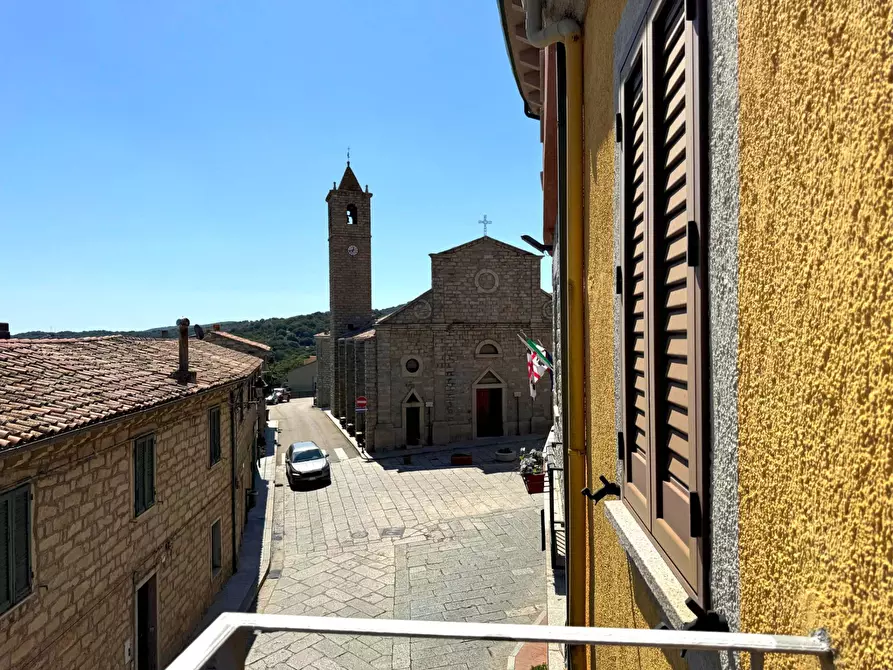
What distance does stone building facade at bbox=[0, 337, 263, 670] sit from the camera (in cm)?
484

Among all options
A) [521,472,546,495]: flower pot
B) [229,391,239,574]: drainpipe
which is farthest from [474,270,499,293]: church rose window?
[229,391,239,574]: drainpipe

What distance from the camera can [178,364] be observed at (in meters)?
9.83

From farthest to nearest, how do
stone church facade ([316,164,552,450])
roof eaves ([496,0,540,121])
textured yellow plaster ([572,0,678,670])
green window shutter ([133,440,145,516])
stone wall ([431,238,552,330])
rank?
1. stone wall ([431,238,552,330])
2. stone church facade ([316,164,552,450])
3. green window shutter ([133,440,145,516])
4. roof eaves ([496,0,540,121])
5. textured yellow plaster ([572,0,678,670])

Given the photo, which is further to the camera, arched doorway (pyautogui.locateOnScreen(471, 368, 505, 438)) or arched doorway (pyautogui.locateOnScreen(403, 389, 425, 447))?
arched doorway (pyautogui.locateOnScreen(471, 368, 505, 438))

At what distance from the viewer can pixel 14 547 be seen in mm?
4660

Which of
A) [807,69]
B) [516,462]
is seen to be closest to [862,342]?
[807,69]

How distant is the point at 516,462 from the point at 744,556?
18964 millimetres

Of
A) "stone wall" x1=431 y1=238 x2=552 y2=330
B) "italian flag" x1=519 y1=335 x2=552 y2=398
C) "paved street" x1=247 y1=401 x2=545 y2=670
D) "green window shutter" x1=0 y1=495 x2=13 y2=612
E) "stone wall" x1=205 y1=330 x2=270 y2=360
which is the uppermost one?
"stone wall" x1=431 y1=238 x2=552 y2=330

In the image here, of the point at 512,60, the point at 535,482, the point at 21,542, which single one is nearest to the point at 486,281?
the point at 535,482

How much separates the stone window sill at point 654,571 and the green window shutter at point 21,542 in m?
5.41

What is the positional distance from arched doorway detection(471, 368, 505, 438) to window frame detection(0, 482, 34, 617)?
18886 mm

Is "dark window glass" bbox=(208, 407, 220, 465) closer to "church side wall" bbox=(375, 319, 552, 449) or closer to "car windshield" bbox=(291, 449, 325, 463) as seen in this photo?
"car windshield" bbox=(291, 449, 325, 463)

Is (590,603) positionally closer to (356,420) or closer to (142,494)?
(142,494)

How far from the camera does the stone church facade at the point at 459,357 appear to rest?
22.0 meters
